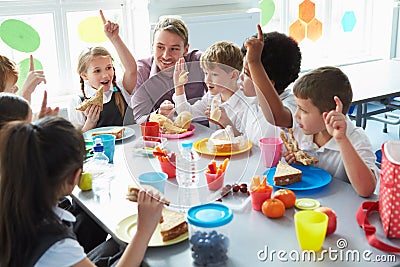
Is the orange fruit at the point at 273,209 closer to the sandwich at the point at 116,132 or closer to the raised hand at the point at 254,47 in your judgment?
the raised hand at the point at 254,47

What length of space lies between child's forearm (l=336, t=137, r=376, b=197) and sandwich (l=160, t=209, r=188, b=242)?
0.49 meters

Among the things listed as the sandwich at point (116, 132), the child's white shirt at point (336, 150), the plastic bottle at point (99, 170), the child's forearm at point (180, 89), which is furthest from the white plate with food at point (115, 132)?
the child's white shirt at point (336, 150)

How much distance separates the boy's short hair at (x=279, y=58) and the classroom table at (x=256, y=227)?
19.4 inches

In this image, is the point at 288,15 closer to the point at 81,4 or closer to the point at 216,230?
the point at 81,4

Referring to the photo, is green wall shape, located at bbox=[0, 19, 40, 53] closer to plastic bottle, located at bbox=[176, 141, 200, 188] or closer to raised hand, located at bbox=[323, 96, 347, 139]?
plastic bottle, located at bbox=[176, 141, 200, 188]

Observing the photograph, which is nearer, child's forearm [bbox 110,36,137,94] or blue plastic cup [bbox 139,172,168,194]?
blue plastic cup [bbox 139,172,168,194]

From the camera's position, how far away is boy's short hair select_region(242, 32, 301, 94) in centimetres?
208

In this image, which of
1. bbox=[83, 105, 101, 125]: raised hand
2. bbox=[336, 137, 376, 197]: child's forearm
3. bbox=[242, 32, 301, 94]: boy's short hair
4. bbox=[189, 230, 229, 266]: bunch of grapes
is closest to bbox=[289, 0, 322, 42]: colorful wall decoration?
bbox=[242, 32, 301, 94]: boy's short hair

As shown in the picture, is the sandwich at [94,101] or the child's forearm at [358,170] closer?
the child's forearm at [358,170]

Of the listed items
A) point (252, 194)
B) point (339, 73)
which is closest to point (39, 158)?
point (252, 194)

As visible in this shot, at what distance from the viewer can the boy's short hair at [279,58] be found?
208cm

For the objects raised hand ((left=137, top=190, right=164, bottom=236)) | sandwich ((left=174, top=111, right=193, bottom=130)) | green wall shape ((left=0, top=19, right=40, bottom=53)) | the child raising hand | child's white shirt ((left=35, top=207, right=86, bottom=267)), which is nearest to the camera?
child's white shirt ((left=35, top=207, right=86, bottom=267))

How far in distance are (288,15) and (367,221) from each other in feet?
11.1

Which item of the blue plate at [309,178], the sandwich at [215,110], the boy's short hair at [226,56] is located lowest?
the blue plate at [309,178]
